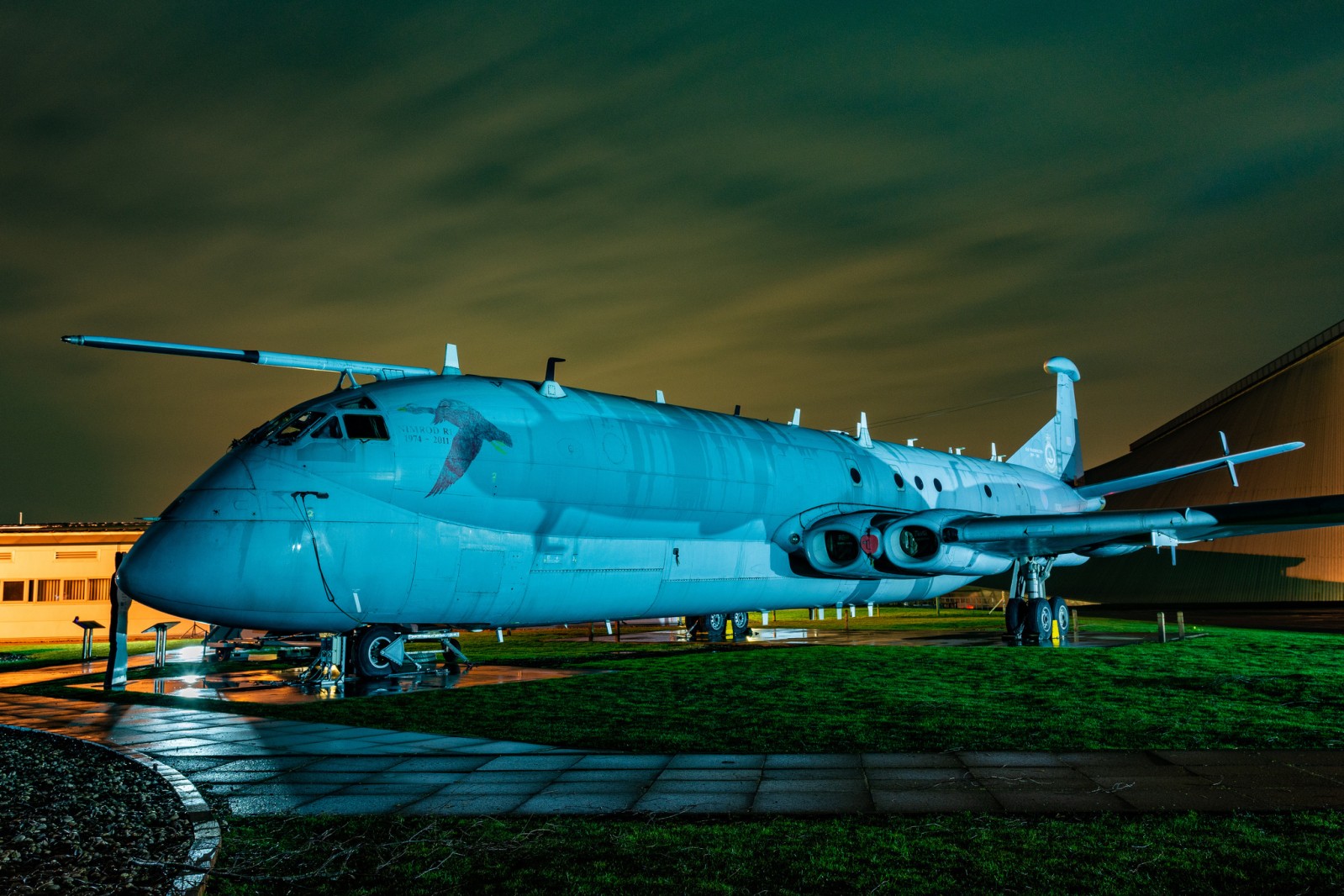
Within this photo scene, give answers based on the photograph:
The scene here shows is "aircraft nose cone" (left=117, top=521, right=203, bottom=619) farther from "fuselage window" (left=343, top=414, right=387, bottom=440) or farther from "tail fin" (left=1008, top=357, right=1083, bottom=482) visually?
"tail fin" (left=1008, top=357, right=1083, bottom=482)

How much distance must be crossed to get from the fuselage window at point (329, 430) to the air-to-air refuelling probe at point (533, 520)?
0.02 metres

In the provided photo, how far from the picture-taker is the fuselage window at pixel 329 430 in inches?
517

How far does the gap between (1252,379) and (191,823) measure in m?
88.0

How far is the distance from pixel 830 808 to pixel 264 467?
8.96 meters

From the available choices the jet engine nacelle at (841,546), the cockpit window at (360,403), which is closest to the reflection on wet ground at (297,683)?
the cockpit window at (360,403)

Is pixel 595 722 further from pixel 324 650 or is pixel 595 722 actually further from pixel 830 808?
pixel 324 650

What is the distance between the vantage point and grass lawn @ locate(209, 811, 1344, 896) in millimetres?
5145

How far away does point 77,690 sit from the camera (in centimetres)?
1586

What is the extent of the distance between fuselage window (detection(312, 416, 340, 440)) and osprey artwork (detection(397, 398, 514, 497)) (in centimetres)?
91

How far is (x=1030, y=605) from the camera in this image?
22.9 m

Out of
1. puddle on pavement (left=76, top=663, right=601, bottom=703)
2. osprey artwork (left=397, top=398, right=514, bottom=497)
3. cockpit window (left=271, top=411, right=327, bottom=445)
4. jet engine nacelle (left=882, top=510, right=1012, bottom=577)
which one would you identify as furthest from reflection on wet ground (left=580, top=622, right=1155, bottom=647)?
cockpit window (left=271, top=411, right=327, bottom=445)

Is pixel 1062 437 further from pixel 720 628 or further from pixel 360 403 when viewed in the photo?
pixel 360 403

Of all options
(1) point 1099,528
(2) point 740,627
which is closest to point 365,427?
(1) point 1099,528

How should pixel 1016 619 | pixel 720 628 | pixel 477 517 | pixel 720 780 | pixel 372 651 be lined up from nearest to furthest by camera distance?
pixel 720 780 < pixel 477 517 < pixel 372 651 < pixel 1016 619 < pixel 720 628
